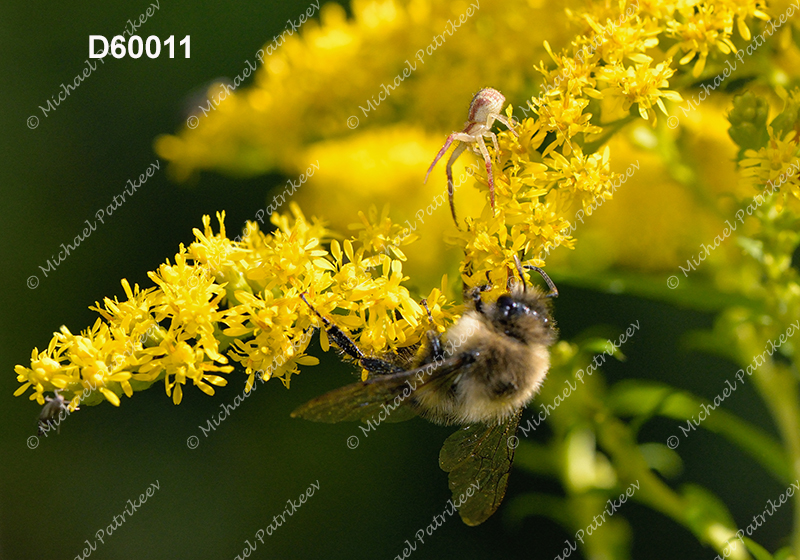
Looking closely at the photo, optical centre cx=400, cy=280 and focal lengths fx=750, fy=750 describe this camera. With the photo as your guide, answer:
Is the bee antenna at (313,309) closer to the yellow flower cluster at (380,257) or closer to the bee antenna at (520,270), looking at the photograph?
the yellow flower cluster at (380,257)

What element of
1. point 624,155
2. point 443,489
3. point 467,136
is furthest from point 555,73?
point 443,489

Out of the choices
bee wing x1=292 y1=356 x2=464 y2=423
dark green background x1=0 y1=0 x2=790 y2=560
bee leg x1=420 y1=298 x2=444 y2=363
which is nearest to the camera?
bee wing x1=292 y1=356 x2=464 y2=423

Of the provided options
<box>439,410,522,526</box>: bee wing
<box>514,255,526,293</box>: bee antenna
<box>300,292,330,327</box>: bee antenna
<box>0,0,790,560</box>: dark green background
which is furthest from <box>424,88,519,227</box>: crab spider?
<box>0,0,790,560</box>: dark green background

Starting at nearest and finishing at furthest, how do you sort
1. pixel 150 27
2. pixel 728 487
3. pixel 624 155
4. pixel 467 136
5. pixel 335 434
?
pixel 467 136 < pixel 624 155 < pixel 728 487 < pixel 335 434 < pixel 150 27

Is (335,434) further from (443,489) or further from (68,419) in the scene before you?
(68,419)

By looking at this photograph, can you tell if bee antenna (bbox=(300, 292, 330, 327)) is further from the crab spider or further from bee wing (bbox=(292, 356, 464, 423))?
the crab spider

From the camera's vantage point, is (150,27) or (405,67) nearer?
(405,67)

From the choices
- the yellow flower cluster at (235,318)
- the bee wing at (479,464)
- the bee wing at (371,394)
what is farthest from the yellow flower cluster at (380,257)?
the bee wing at (479,464)
